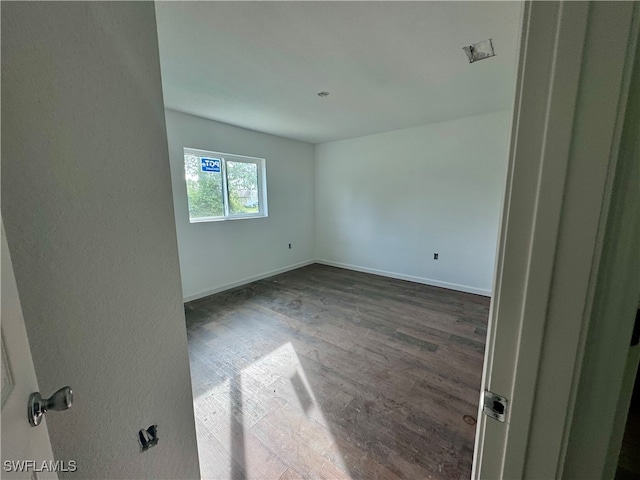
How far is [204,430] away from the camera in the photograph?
1.60 metres

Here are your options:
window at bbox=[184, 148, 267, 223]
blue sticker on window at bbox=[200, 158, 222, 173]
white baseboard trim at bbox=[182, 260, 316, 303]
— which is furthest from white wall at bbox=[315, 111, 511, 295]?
blue sticker on window at bbox=[200, 158, 222, 173]

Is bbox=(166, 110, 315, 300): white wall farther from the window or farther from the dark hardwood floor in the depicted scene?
the dark hardwood floor

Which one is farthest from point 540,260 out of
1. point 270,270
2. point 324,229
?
point 324,229

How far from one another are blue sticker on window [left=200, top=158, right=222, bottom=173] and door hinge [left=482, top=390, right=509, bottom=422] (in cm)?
384

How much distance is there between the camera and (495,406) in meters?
0.57

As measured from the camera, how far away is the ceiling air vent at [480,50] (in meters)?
1.78

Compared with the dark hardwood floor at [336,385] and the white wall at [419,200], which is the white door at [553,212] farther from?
the white wall at [419,200]

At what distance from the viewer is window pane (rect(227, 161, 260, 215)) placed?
156 inches

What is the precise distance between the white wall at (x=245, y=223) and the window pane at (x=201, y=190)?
0.15 meters

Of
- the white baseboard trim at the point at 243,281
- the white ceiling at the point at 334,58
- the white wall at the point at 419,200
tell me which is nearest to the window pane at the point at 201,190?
the white ceiling at the point at 334,58

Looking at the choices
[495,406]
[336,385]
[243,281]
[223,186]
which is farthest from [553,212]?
[243,281]

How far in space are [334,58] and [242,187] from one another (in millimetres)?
2637

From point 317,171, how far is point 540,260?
5.02 meters

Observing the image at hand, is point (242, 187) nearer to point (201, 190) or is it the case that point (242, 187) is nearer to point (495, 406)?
point (201, 190)
